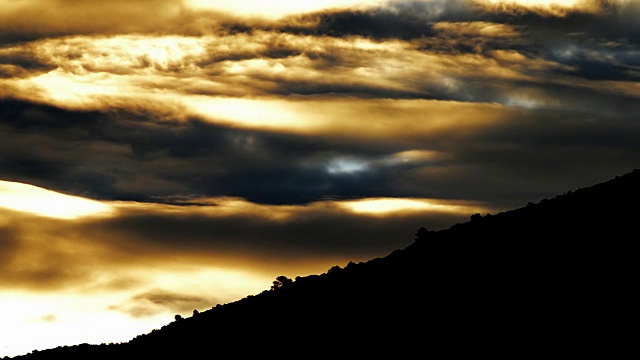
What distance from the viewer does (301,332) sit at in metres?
49.6

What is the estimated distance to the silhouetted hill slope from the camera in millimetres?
38688

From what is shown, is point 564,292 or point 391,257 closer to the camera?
point 564,292

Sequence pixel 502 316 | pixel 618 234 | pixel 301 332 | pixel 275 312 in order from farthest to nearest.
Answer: pixel 275 312 < pixel 301 332 < pixel 618 234 < pixel 502 316

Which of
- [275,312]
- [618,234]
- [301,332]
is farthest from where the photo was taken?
[275,312]

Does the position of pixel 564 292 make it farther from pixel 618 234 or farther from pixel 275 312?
pixel 275 312

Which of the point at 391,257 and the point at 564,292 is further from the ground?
the point at 391,257

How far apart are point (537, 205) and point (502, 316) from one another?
17.6 m

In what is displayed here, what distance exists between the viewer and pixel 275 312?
56.2m

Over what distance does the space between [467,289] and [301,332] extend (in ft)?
31.6

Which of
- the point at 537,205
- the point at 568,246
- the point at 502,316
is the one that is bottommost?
the point at 502,316

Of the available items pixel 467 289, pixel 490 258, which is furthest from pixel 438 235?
pixel 467 289

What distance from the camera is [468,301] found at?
1751 inches

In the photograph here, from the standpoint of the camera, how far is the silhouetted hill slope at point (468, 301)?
3869 cm

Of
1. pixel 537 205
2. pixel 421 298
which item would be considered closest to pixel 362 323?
pixel 421 298
